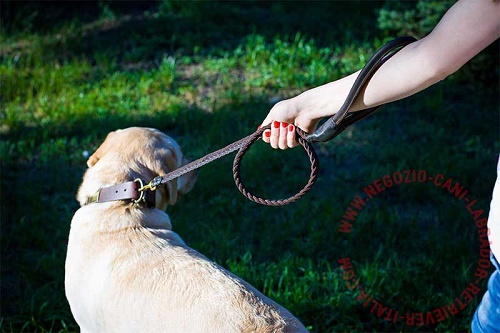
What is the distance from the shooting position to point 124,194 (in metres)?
3.07

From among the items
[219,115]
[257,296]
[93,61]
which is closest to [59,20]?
[93,61]

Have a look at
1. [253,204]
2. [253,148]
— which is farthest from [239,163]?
[253,148]

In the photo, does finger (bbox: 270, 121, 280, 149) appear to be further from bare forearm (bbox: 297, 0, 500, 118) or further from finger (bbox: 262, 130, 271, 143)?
bare forearm (bbox: 297, 0, 500, 118)

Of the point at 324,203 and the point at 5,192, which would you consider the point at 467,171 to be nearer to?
the point at 324,203

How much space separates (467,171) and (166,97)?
2.63 meters

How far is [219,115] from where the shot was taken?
19.4 ft

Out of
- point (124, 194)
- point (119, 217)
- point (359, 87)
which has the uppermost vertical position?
point (359, 87)

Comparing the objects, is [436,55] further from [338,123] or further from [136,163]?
[136,163]

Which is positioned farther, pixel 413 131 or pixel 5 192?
pixel 413 131

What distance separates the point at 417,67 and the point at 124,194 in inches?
58.3

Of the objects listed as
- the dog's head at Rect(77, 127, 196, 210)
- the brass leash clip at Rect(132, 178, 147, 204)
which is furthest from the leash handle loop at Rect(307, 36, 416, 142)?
the dog's head at Rect(77, 127, 196, 210)

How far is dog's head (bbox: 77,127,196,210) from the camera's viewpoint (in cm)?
323

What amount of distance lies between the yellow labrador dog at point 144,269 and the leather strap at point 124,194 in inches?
0.5

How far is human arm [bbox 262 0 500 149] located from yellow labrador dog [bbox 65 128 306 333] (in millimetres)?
633
